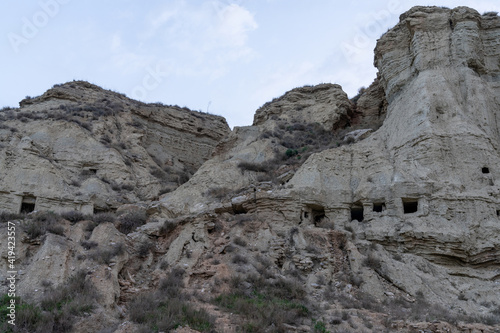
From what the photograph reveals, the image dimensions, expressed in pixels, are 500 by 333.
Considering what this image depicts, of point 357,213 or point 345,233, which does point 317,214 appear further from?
point 345,233

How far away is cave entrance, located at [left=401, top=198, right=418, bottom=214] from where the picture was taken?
64.2 feet

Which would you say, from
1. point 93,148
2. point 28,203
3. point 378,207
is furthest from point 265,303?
point 93,148

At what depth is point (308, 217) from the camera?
20.5m

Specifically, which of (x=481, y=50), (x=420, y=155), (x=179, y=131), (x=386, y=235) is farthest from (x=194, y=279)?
(x=179, y=131)

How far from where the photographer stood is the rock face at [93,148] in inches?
944

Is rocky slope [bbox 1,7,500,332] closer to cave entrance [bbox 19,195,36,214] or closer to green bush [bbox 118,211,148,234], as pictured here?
green bush [bbox 118,211,148,234]

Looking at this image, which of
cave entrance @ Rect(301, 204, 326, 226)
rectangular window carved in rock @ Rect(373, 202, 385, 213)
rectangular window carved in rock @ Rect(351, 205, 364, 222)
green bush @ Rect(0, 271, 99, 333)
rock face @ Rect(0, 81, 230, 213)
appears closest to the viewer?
green bush @ Rect(0, 271, 99, 333)

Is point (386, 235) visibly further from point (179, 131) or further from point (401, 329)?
point (179, 131)

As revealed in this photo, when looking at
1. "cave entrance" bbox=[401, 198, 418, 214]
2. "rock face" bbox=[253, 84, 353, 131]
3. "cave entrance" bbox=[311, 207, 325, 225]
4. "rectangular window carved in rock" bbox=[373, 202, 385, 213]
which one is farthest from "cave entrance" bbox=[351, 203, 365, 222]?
"rock face" bbox=[253, 84, 353, 131]

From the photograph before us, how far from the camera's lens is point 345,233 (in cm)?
1803

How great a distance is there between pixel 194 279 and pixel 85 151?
55.1 ft

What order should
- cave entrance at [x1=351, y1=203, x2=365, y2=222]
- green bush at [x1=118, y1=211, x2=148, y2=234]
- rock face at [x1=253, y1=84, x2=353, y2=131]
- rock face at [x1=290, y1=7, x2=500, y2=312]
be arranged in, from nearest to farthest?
rock face at [x1=290, y1=7, x2=500, y2=312] → green bush at [x1=118, y1=211, x2=148, y2=234] → cave entrance at [x1=351, y1=203, x2=365, y2=222] → rock face at [x1=253, y1=84, x2=353, y2=131]

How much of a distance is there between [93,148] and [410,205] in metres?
19.8

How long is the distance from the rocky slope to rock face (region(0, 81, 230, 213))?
509 cm
